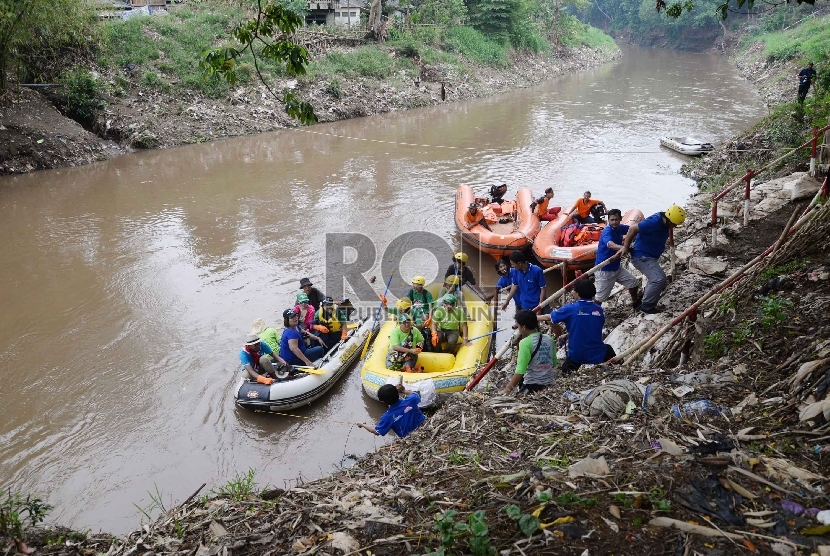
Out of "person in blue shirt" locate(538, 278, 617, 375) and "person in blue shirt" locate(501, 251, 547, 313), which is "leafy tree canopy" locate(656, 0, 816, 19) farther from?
"person in blue shirt" locate(501, 251, 547, 313)

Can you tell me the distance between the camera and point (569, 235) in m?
11.6

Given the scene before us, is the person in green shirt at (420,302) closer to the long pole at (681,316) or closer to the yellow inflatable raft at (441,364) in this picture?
the yellow inflatable raft at (441,364)

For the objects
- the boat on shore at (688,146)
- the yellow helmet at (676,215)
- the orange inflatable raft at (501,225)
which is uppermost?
the yellow helmet at (676,215)

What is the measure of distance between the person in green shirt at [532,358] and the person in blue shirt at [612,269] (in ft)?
8.18

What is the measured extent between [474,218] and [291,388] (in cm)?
633

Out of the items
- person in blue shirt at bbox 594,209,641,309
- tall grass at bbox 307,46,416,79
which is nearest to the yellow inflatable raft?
person in blue shirt at bbox 594,209,641,309

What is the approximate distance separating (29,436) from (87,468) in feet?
3.60

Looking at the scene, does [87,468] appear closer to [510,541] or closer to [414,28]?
[510,541]

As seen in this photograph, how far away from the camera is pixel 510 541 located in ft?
10.1

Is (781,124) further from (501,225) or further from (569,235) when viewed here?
(501,225)

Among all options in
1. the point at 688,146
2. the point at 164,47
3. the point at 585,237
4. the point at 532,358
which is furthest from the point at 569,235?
the point at 164,47

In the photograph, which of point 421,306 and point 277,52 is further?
point 421,306

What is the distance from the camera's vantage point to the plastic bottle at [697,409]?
13.2 ft

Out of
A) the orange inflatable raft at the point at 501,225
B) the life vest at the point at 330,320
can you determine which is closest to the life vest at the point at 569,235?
the orange inflatable raft at the point at 501,225
